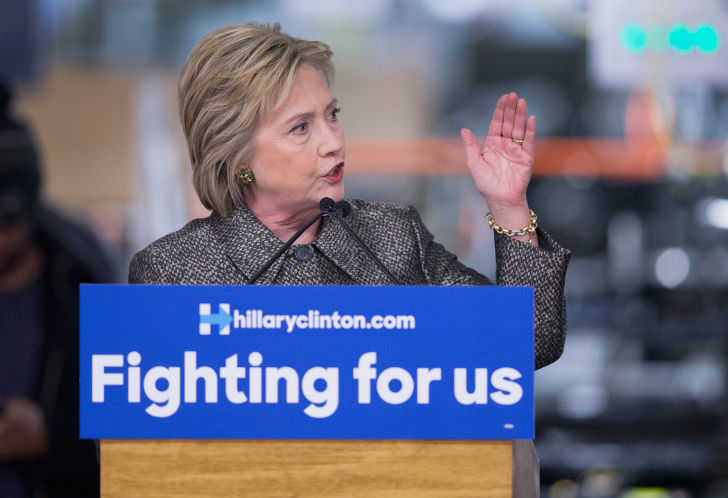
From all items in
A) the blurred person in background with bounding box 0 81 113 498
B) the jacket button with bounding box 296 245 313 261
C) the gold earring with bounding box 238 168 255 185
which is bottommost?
the blurred person in background with bounding box 0 81 113 498

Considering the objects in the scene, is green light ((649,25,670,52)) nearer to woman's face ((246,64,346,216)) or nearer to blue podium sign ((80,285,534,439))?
woman's face ((246,64,346,216))

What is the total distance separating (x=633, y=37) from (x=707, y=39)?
294 mm

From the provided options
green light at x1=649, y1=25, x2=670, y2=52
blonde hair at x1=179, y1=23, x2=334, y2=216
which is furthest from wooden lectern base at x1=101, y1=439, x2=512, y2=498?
green light at x1=649, y1=25, x2=670, y2=52

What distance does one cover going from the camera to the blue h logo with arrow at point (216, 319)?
52.8 inches

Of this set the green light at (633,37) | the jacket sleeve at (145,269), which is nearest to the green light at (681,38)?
the green light at (633,37)

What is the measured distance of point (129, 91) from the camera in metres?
5.04

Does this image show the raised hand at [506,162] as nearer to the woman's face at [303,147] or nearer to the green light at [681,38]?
the woman's face at [303,147]

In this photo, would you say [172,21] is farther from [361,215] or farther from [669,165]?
[361,215]

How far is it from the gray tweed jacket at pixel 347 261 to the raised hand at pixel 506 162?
5 cm

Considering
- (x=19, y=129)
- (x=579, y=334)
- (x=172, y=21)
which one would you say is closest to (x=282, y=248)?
(x=19, y=129)

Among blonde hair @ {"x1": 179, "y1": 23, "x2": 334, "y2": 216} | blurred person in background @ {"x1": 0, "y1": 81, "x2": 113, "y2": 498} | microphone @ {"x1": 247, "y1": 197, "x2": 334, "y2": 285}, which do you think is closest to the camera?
microphone @ {"x1": 247, "y1": 197, "x2": 334, "y2": 285}

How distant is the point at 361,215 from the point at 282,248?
0.26m

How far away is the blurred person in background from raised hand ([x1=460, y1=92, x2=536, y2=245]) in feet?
4.29

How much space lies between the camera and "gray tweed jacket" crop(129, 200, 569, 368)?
1.61m
